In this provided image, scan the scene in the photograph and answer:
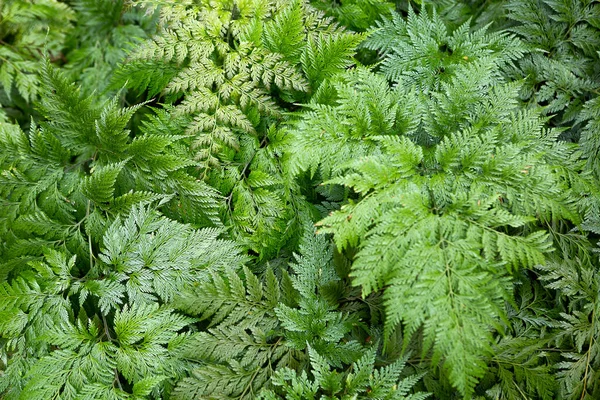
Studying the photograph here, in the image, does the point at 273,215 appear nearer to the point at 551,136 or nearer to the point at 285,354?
the point at 285,354

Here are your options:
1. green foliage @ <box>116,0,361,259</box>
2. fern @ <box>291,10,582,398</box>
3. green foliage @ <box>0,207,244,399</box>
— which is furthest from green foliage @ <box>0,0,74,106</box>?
fern @ <box>291,10,582,398</box>

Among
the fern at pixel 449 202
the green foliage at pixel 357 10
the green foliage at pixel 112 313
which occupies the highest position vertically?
the green foliage at pixel 357 10

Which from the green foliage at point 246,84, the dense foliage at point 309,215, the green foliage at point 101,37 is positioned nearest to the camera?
the dense foliage at point 309,215

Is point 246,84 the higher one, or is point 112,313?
point 246,84

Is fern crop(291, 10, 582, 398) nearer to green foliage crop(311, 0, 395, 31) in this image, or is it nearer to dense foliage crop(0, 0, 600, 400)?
dense foliage crop(0, 0, 600, 400)

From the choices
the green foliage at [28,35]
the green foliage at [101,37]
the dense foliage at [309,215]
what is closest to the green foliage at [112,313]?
the dense foliage at [309,215]

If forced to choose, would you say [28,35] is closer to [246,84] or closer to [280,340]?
[246,84]

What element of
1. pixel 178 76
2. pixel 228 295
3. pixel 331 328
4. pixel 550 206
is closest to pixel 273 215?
Answer: pixel 228 295

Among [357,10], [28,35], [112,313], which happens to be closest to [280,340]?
[112,313]

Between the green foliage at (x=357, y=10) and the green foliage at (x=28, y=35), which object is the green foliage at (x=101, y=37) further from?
the green foliage at (x=357, y=10)
